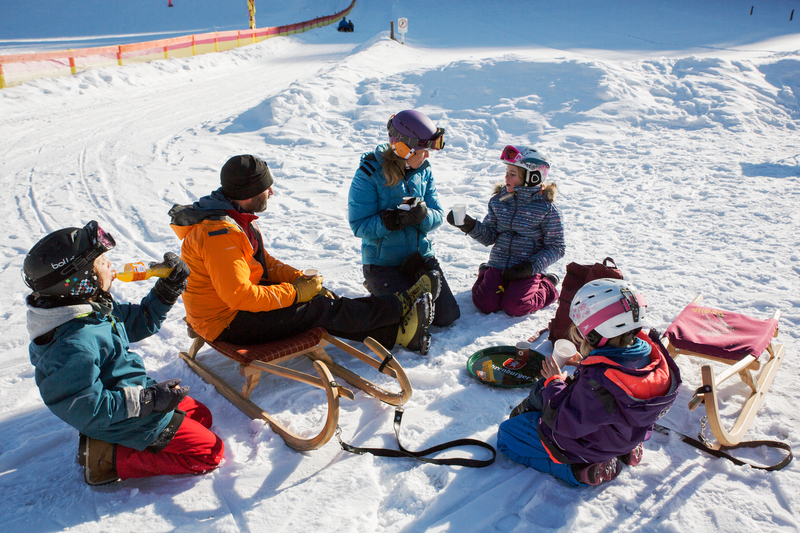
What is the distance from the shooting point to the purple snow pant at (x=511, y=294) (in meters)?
4.38

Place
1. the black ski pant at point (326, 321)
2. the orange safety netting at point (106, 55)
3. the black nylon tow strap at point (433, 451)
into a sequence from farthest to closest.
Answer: the orange safety netting at point (106, 55) → the black ski pant at point (326, 321) → the black nylon tow strap at point (433, 451)

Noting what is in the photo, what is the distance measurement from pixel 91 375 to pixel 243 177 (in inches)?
55.9

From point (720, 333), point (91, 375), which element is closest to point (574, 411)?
point (720, 333)

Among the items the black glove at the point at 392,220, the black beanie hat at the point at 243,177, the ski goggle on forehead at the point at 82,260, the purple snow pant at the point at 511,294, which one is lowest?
the purple snow pant at the point at 511,294

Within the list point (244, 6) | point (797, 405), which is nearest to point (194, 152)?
point (797, 405)

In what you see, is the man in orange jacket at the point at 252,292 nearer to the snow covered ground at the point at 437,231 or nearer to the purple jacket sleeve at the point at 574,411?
the snow covered ground at the point at 437,231

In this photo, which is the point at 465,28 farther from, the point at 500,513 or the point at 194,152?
the point at 500,513

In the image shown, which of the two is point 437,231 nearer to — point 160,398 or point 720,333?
point 720,333

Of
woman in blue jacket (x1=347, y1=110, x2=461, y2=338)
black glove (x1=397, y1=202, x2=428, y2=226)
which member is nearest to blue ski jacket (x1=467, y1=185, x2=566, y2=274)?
woman in blue jacket (x1=347, y1=110, x2=461, y2=338)

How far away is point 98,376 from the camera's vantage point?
2322 millimetres

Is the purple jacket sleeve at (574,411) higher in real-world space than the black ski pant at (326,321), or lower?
higher

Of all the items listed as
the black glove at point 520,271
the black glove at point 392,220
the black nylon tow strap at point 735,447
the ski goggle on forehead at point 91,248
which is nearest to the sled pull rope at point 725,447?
the black nylon tow strap at point 735,447

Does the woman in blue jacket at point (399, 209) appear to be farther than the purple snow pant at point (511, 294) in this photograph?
No

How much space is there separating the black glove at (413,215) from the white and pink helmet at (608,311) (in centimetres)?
183
